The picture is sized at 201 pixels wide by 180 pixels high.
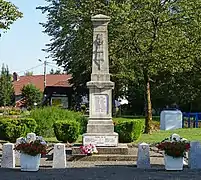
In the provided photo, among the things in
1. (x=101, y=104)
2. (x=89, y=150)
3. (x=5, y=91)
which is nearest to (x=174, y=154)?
(x=89, y=150)

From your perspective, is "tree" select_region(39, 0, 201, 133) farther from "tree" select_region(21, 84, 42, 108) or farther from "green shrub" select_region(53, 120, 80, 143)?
"tree" select_region(21, 84, 42, 108)

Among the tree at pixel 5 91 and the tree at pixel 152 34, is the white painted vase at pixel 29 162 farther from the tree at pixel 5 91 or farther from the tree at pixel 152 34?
the tree at pixel 5 91

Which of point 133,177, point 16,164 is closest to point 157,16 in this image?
point 16,164

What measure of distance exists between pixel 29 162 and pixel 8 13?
359 inches

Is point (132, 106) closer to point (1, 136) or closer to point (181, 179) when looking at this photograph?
point (1, 136)

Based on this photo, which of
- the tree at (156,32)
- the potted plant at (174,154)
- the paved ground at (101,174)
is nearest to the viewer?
the paved ground at (101,174)

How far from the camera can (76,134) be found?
77.9 feet

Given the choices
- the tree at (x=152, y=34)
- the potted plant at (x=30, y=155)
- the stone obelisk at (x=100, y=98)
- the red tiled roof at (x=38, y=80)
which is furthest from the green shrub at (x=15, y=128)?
the red tiled roof at (x=38, y=80)

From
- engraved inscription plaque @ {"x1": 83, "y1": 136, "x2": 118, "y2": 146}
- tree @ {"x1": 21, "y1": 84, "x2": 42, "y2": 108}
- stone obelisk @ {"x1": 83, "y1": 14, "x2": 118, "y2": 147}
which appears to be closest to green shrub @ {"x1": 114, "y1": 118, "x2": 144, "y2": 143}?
stone obelisk @ {"x1": 83, "y1": 14, "x2": 118, "y2": 147}

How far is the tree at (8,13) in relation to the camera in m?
22.1

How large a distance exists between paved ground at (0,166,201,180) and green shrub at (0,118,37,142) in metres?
10.4

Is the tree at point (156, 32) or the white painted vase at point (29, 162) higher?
the tree at point (156, 32)

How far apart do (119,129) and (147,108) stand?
8.18 metres

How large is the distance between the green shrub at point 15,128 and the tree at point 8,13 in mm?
5167
